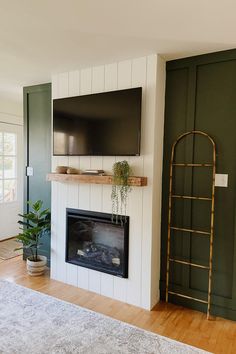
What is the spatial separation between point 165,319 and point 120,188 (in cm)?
131

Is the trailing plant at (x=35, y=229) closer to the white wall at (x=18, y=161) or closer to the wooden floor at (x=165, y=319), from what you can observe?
the wooden floor at (x=165, y=319)

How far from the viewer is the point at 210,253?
2.49 metres

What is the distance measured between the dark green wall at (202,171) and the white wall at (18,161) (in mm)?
3162

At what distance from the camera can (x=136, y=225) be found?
8.84 ft

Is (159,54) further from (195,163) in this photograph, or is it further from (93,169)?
(93,169)

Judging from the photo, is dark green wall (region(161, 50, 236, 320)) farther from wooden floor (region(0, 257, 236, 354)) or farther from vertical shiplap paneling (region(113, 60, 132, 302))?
vertical shiplap paneling (region(113, 60, 132, 302))

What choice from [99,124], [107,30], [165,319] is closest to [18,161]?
[99,124]

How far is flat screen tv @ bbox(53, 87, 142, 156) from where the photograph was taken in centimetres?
260

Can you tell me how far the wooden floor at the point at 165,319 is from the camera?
2.19 m

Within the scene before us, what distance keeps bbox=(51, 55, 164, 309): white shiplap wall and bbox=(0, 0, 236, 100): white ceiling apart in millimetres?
164

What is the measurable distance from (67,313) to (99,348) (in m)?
0.57

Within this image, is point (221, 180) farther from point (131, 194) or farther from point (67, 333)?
point (67, 333)

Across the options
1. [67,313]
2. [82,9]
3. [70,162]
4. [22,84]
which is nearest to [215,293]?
[67,313]

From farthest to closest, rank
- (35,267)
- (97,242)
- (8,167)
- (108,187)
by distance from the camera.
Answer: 1. (8,167)
2. (35,267)
3. (97,242)
4. (108,187)
